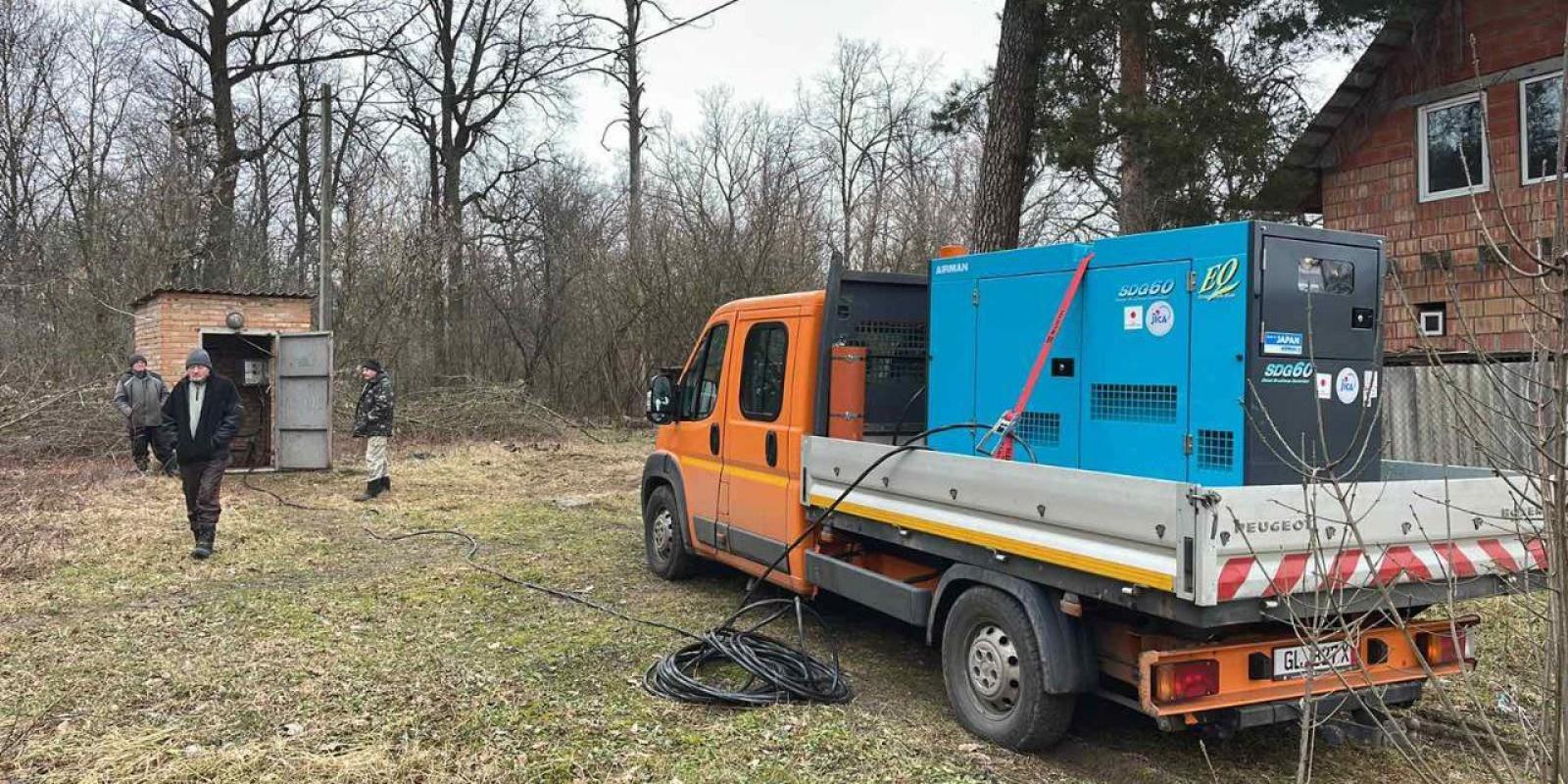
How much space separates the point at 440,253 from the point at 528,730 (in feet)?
66.4

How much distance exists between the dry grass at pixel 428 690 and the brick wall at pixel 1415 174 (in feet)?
28.9

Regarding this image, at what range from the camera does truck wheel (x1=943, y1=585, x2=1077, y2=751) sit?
425 cm

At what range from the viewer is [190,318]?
13750mm

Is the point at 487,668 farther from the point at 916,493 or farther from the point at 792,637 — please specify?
the point at 916,493

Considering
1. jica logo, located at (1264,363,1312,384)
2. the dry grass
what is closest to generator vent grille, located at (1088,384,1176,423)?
jica logo, located at (1264,363,1312,384)

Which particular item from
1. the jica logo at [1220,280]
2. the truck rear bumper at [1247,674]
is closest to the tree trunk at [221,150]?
the jica logo at [1220,280]

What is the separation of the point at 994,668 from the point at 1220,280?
203 centimetres

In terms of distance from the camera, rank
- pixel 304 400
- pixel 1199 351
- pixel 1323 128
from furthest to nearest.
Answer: pixel 304 400 → pixel 1323 128 → pixel 1199 351

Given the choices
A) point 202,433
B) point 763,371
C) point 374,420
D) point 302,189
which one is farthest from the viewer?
point 302,189

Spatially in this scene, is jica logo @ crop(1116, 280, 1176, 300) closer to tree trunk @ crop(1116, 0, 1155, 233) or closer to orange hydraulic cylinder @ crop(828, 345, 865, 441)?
orange hydraulic cylinder @ crop(828, 345, 865, 441)

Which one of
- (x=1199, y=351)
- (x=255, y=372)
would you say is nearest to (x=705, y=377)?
(x=1199, y=351)

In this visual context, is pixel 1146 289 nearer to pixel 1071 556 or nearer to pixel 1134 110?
pixel 1071 556

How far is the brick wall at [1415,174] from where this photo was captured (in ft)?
37.5

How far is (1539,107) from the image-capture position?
1144 centimetres
